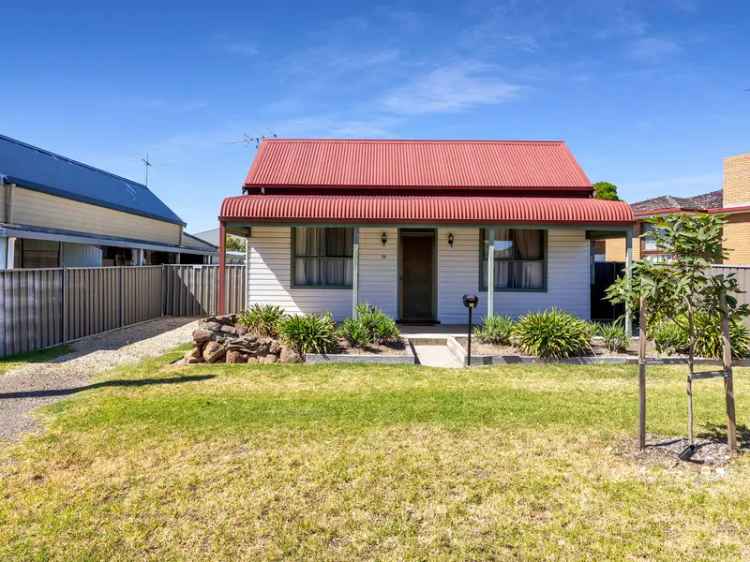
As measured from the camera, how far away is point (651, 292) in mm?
4441

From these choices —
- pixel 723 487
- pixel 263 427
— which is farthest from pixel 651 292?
pixel 263 427

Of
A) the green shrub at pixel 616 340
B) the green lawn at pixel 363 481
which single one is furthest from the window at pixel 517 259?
the green lawn at pixel 363 481

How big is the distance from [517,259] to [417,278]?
269 cm

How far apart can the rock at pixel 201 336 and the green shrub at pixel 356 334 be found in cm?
253

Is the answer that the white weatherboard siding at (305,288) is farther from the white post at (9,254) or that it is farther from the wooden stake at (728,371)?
the wooden stake at (728,371)

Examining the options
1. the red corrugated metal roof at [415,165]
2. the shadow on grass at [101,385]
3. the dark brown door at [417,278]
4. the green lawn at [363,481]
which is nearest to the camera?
the green lawn at [363,481]

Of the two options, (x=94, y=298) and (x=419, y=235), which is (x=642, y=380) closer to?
(x=419, y=235)

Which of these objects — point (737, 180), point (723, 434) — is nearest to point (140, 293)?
point (723, 434)

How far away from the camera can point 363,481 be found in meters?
3.91

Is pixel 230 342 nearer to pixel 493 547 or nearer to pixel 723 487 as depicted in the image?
pixel 493 547

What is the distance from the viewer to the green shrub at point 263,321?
9.62 meters

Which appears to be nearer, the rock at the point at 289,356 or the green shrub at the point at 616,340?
the rock at the point at 289,356

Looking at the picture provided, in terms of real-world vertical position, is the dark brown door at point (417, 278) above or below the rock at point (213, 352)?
above

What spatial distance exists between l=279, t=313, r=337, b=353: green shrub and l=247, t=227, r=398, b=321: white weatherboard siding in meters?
3.01
